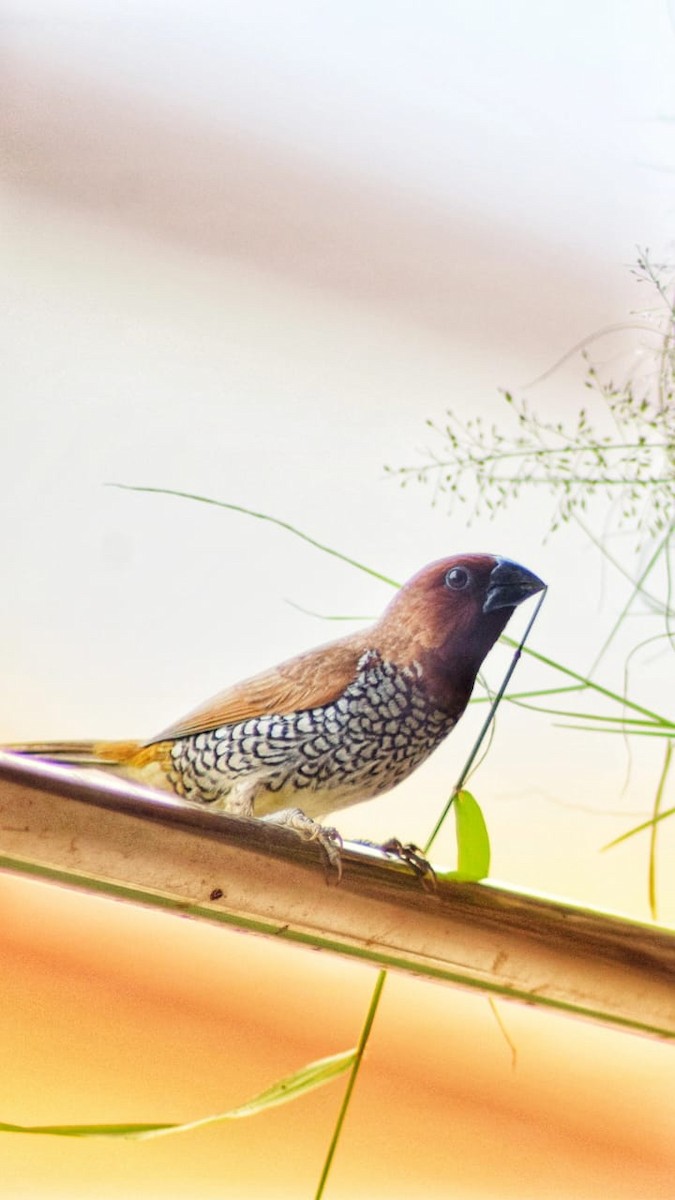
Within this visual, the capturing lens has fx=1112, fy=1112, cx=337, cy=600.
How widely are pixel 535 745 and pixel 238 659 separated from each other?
28 centimetres

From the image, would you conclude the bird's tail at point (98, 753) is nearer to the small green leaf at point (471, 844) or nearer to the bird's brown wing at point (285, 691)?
the bird's brown wing at point (285, 691)

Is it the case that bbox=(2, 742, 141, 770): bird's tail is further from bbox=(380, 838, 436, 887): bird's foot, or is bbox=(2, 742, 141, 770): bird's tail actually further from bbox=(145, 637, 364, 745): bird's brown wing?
bbox=(380, 838, 436, 887): bird's foot

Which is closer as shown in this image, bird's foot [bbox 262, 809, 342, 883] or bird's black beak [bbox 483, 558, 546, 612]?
bird's foot [bbox 262, 809, 342, 883]

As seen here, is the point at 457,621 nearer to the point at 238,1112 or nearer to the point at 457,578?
the point at 457,578

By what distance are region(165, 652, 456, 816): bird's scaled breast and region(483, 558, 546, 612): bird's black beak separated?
0.16 feet

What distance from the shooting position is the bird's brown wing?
1.69 feet

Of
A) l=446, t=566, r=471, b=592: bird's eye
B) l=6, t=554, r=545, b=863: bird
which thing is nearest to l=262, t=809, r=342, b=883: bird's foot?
l=6, t=554, r=545, b=863: bird

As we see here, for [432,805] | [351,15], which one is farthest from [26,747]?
[351,15]

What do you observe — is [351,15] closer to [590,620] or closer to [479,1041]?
[590,620]

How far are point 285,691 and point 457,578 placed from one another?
10cm

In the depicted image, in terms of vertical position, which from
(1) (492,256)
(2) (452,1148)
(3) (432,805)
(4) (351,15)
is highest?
(4) (351,15)

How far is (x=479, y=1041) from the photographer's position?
36.3 inches

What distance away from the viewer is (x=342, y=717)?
50 cm

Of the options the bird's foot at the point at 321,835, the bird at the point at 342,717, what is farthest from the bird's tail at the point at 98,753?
the bird's foot at the point at 321,835
